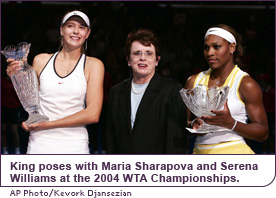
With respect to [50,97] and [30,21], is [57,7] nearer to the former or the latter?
[30,21]

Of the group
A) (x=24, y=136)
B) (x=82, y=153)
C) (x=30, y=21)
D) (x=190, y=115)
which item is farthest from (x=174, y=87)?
(x=30, y=21)

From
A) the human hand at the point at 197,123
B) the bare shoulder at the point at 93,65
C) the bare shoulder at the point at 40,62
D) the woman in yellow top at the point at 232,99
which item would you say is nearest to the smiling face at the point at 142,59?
the bare shoulder at the point at 93,65

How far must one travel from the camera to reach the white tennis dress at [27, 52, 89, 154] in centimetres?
310

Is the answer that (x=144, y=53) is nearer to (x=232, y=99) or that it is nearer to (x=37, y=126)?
(x=232, y=99)

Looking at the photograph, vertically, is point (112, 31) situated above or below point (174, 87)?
above

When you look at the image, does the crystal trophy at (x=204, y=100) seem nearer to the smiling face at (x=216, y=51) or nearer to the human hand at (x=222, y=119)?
the human hand at (x=222, y=119)

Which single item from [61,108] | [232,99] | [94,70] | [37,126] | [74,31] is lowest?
[37,126]

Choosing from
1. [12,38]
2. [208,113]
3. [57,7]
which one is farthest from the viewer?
[57,7]

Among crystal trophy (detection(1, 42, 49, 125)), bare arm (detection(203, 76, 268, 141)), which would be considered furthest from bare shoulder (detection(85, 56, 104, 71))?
bare arm (detection(203, 76, 268, 141))

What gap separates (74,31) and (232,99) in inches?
45.0

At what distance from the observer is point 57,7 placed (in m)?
10.9

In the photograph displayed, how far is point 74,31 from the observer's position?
3143 mm

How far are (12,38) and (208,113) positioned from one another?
23.3 feet

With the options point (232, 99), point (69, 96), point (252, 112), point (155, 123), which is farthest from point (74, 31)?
point (252, 112)
